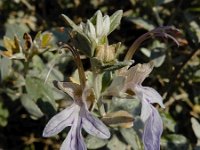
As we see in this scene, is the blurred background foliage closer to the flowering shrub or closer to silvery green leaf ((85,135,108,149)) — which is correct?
silvery green leaf ((85,135,108,149))

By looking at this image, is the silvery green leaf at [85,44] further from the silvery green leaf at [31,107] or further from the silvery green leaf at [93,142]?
the silvery green leaf at [31,107]

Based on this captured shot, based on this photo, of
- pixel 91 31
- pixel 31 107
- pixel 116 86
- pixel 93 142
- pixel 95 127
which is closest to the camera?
pixel 95 127

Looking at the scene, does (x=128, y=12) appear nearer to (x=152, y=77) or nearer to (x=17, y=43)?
(x=152, y=77)

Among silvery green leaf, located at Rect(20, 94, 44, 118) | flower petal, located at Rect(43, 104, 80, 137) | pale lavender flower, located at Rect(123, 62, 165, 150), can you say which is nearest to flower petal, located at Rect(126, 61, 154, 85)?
pale lavender flower, located at Rect(123, 62, 165, 150)

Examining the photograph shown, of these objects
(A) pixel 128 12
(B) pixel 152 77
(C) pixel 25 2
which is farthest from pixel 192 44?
(C) pixel 25 2

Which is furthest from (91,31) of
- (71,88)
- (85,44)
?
(71,88)

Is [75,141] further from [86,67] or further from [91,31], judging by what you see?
[86,67]
